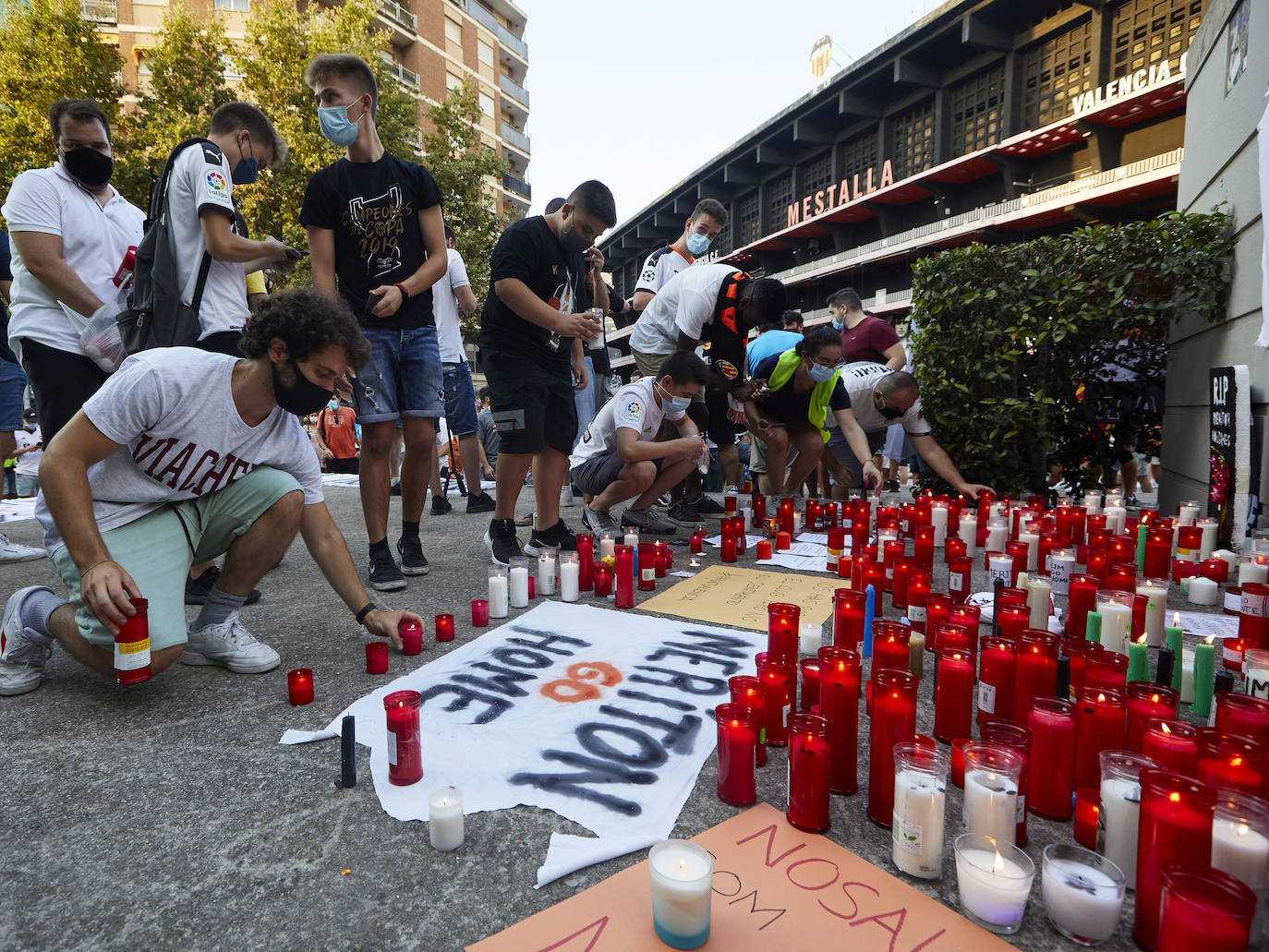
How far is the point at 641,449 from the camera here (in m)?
4.02

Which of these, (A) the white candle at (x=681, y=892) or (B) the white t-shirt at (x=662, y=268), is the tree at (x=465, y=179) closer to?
(B) the white t-shirt at (x=662, y=268)

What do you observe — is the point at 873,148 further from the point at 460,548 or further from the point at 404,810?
the point at 404,810

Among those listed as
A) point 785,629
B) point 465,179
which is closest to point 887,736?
point 785,629

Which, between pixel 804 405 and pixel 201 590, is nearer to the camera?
pixel 201 590

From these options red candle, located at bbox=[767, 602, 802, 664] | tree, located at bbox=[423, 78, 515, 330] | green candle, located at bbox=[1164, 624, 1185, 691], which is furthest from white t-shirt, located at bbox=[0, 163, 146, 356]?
tree, located at bbox=[423, 78, 515, 330]

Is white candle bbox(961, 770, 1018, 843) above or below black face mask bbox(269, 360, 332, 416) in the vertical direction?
below

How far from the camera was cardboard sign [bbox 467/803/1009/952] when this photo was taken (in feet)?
3.47

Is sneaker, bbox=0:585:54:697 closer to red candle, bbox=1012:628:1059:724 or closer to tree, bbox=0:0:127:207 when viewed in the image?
red candle, bbox=1012:628:1059:724

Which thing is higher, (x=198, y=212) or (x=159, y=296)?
(x=198, y=212)

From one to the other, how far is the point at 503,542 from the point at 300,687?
5.47ft

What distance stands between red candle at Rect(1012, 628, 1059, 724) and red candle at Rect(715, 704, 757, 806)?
687mm

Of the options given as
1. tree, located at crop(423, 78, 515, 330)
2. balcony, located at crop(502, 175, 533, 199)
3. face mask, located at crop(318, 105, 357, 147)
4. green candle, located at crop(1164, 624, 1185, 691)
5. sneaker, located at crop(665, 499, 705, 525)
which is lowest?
green candle, located at crop(1164, 624, 1185, 691)

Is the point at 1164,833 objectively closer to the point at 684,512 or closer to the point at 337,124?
the point at 337,124

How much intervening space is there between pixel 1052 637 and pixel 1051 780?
0.39 m
